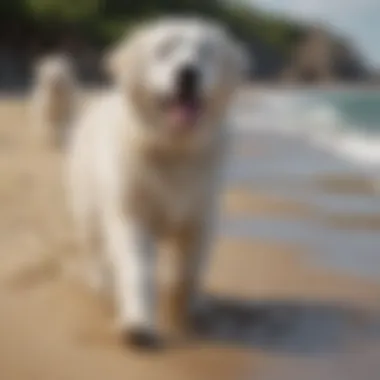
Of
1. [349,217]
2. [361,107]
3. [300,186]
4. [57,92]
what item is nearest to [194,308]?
[349,217]

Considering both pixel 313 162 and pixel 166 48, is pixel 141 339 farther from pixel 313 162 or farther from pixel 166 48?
pixel 313 162

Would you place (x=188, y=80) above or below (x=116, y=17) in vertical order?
above

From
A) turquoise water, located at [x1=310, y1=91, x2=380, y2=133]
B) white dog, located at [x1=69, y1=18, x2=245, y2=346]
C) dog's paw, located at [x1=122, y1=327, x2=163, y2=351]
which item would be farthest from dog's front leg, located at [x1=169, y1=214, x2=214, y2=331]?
turquoise water, located at [x1=310, y1=91, x2=380, y2=133]

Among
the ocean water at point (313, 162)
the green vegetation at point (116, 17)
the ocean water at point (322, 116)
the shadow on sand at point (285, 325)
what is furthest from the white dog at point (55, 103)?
the shadow on sand at point (285, 325)

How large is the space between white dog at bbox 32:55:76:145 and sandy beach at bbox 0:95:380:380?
0.95m

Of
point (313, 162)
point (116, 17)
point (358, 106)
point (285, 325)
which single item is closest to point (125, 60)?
point (285, 325)

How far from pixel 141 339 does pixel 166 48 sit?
0.47 meters

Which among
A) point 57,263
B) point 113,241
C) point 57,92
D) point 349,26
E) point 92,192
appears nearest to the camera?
point 113,241

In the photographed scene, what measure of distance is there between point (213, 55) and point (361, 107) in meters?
5.25

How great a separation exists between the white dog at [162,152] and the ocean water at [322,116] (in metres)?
3.39

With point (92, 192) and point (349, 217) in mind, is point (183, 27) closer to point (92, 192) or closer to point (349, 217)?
point (92, 192)

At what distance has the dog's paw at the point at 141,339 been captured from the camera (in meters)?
1.60

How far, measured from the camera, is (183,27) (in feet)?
5.56

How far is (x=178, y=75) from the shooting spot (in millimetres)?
1605
